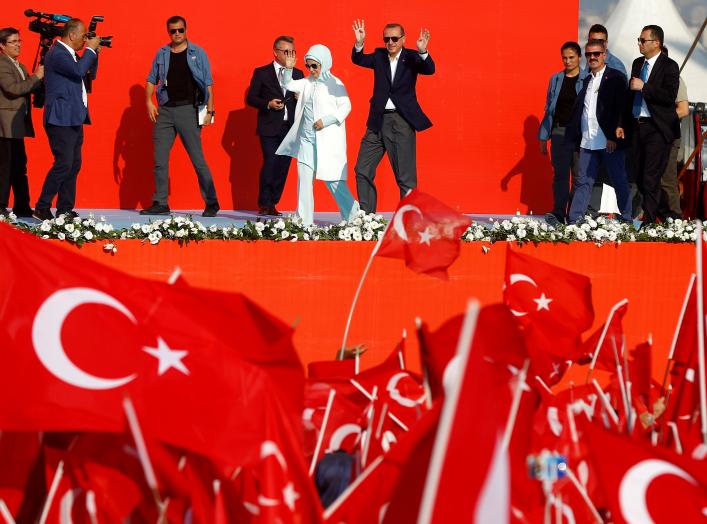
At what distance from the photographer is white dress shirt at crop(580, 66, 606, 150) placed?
10.5 m

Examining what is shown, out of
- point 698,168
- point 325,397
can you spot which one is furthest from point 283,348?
point 698,168

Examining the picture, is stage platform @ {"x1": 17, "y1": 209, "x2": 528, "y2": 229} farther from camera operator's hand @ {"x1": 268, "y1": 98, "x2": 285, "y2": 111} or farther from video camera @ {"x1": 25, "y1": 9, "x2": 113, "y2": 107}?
video camera @ {"x1": 25, "y1": 9, "x2": 113, "y2": 107}

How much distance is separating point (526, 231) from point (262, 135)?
386 centimetres

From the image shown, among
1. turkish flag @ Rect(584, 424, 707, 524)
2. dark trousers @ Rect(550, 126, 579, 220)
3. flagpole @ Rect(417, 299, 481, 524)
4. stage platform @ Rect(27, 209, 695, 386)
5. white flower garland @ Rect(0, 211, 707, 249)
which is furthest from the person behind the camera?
dark trousers @ Rect(550, 126, 579, 220)

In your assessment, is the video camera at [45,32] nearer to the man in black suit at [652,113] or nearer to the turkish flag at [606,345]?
the man in black suit at [652,113]

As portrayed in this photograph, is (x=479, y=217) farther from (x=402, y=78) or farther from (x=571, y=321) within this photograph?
(x=571, y=321)

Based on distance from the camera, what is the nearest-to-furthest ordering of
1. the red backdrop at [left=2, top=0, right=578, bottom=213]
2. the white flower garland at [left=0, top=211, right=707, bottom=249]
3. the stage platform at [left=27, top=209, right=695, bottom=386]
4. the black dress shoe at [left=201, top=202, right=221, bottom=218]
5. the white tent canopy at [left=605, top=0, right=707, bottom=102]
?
the white flower garland at [left=0, top=211, right=707, bottom=249]
the stage platform at [left=27, top=209, right=695, bottom=386]
the black dress shoe at [left=201, top=202, right=221, bottom=218]
the red backdrop at [left=2, top=0, right=578, bottom=213]
the white tent canopy at [left=605, top=0, right=707, bottom=102]

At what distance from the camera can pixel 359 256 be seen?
8.51m

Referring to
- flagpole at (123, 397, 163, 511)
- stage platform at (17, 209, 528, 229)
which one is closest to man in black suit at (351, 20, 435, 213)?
stage platform at (17, 209, 528, 229)

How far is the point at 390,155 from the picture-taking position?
10.6 meters

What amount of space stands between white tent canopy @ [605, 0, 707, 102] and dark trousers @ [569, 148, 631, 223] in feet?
18.9

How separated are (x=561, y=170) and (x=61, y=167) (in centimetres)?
457

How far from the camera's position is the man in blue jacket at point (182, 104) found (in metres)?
11.2

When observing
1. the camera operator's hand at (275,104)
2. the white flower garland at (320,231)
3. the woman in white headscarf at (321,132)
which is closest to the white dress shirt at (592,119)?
the white flower garland at (320,231)
